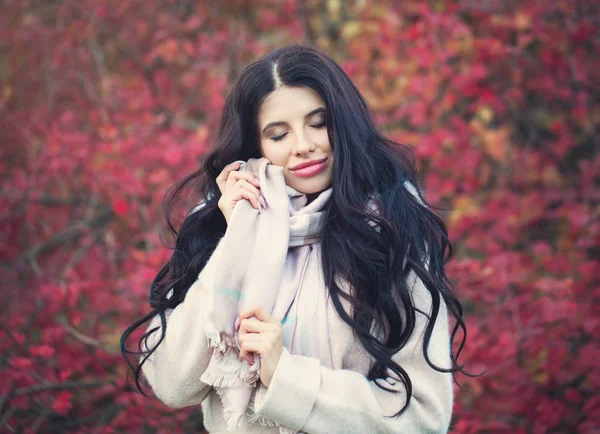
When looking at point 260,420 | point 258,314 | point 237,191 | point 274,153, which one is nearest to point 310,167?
point 274,153

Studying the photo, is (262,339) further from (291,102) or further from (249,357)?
(291,102)

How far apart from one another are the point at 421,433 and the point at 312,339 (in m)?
0.40

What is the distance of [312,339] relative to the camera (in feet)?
7.07

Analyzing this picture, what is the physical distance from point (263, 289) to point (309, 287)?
0.52 ft

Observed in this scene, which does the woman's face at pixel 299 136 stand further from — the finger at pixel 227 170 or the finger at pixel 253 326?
the finger at pixel 253 326

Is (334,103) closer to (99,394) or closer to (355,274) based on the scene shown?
(355,274)

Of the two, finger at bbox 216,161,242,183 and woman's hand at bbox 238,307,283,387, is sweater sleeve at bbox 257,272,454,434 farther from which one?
finger at bbox 216,161,242,183

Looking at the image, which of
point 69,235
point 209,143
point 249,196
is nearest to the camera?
point 249,196

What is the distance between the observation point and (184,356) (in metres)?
2.25

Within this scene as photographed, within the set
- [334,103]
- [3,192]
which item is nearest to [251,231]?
[334,103]

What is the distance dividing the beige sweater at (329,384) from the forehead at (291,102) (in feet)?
1.69

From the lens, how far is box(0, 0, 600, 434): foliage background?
3.85 m

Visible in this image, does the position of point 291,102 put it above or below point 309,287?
above

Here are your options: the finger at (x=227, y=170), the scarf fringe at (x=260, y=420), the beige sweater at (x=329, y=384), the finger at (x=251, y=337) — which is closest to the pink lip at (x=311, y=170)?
the finger at (x=227, y=170)
